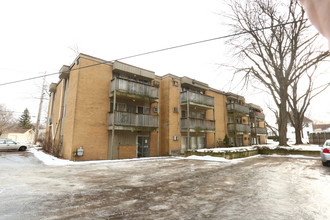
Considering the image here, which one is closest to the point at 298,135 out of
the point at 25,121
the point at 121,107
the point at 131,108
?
the point at 131,108

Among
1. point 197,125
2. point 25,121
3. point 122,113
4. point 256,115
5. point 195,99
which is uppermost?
point 25,121

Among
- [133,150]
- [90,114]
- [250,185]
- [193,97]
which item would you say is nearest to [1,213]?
[250,185]

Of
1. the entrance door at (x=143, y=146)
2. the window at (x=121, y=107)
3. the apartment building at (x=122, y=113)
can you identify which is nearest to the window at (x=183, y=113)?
the apartment building at (x=122, y=113)

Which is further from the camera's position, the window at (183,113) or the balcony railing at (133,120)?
the window at (183,113)

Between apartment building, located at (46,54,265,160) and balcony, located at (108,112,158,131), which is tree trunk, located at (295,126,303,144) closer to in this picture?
apartment building, located at (46,54,265,160)

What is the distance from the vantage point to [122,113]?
1505 cm

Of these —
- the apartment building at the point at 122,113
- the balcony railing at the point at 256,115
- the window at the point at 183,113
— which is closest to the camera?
the apartment building at the point at 122,113

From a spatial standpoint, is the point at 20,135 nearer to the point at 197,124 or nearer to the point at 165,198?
the point at 197,124

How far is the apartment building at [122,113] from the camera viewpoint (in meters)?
14.4

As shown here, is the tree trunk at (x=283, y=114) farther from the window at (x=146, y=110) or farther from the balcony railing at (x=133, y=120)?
the window at (x=146, y=110)

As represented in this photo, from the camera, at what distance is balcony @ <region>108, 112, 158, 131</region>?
14.8 m

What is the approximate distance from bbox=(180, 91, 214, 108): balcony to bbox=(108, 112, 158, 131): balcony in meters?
4.66

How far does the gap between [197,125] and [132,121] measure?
8.08 meters

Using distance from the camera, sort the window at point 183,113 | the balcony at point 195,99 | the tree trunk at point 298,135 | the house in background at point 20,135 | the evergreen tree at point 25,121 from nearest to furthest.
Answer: the balcony at point 195,99 < the window at point 183,113 < the tree trunk at point 298,135 < the house in background at point 20,135 < the evergreen tree at point 25,121
